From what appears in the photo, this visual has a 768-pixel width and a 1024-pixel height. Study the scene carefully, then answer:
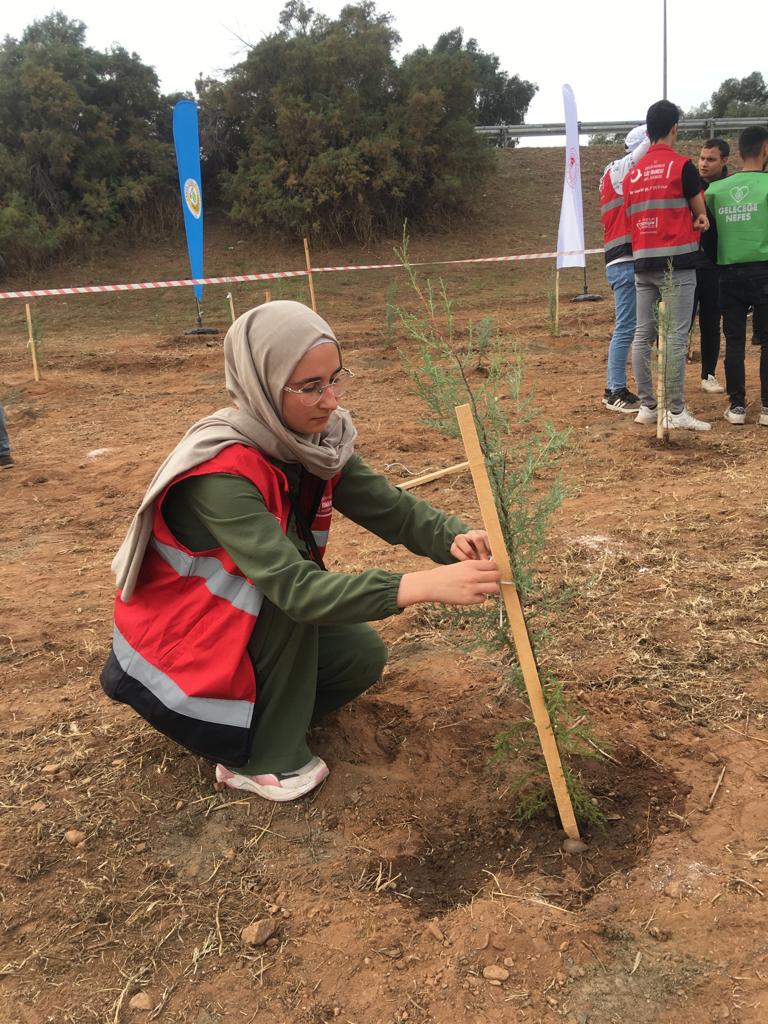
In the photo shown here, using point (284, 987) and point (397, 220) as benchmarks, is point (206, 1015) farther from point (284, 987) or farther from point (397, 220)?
point (397, 220)

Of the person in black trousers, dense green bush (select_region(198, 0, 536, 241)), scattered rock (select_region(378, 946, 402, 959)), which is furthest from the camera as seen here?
dense green bush (select_region(198, 0, 536, 241))

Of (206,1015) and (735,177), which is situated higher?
(735,177)

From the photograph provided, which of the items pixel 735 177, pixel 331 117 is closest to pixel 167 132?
pixel 331 117

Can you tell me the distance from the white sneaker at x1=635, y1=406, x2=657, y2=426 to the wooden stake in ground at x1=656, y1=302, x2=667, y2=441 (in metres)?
0.34

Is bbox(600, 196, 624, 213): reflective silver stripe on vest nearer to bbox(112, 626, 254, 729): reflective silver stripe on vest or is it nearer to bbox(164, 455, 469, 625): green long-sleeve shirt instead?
bbox(164, 455, 469, 625): green long-sleeve shirt

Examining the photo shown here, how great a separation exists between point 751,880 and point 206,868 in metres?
1.42

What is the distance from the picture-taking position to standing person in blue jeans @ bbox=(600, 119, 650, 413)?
6.14 meters

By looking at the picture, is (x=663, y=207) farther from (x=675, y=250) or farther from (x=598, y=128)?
(x=598, y=128)

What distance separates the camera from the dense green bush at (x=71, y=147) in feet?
60.8

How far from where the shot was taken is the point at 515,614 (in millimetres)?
1943

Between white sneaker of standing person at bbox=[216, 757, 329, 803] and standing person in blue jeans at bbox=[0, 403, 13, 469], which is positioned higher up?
standing person in blue jeans at bbox=[0, 403, 13, 469]

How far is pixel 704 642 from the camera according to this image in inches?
124

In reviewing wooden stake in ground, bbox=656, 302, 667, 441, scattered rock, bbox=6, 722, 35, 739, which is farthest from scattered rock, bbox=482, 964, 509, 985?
wooden stake in ground, bbox=656, 302, 667, 441

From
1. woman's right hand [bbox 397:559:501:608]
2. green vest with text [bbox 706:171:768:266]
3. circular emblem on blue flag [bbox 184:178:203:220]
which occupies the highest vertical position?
circular emblem on blue flag [bbox 184:178:203:220]
